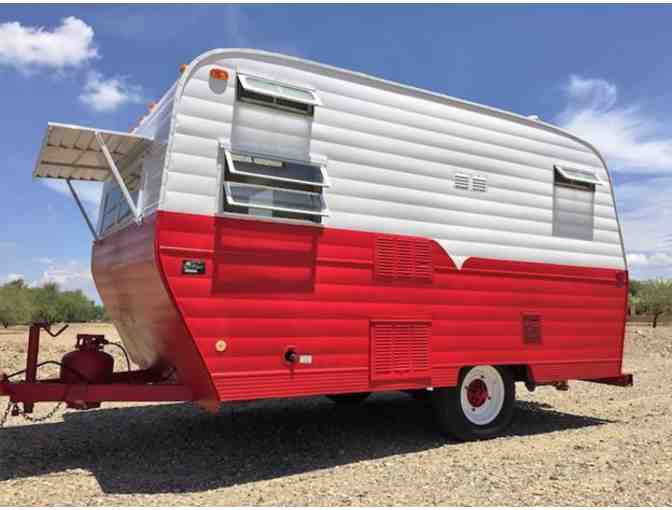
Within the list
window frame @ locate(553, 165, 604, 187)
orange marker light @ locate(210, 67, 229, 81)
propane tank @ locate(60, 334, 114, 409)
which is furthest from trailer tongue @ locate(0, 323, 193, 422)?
window frame @ locate(553, 165, 604, 187)

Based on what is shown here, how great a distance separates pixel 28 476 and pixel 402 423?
4.94 meters

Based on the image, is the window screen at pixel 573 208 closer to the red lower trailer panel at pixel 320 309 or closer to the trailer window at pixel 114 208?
the red lower trailer panel at pixel 320 309

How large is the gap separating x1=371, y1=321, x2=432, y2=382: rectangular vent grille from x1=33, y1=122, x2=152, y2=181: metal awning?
3.28 meters

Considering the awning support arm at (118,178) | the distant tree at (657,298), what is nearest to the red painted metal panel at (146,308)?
the awning support arm at (118,178)

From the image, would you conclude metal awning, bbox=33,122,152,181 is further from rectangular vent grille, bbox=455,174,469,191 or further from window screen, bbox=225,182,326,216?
rectangular vent grille, bbox=455,174,469,191

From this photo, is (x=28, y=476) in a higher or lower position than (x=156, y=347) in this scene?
lower

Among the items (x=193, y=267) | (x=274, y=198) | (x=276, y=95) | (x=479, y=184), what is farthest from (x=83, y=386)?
(x=479, y=184)

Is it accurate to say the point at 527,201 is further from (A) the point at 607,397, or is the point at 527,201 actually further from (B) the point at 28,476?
(B) the point at 28,476

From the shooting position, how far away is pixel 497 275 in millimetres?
8234

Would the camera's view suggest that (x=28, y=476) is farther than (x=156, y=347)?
No

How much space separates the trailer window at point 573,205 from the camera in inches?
354

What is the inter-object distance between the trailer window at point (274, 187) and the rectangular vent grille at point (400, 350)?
1.50 m

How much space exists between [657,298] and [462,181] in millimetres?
36174

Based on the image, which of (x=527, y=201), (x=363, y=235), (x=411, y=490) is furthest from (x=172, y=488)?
(x=527, y=201)
